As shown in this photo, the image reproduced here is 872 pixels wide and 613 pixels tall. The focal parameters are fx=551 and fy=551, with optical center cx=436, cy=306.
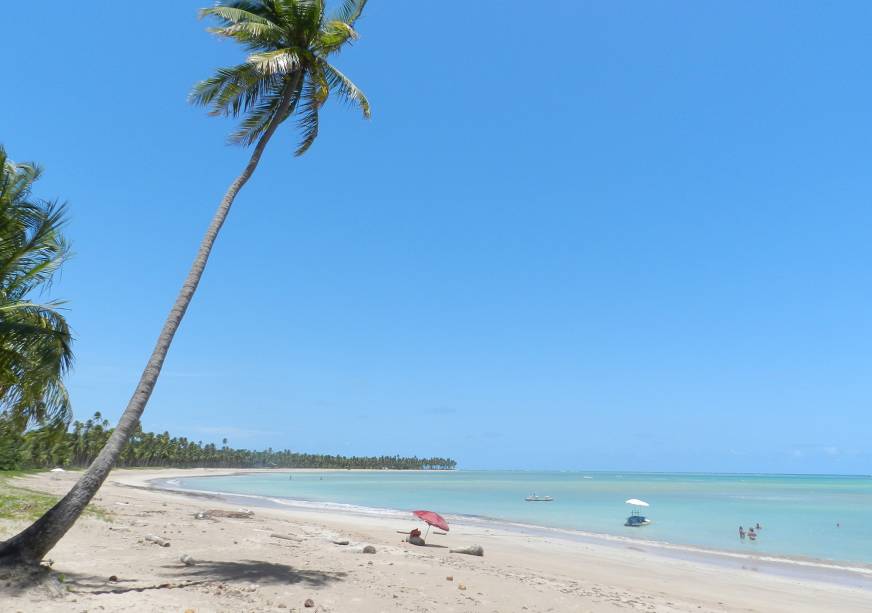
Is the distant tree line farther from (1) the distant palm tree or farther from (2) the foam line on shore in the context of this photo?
(2) the foam line on shore

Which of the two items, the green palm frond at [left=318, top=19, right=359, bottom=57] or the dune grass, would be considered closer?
the green palm frond at [left=318, top=19, right=359, bottom=57]

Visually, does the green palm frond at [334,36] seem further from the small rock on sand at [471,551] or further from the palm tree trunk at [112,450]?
the small rock on sand at [471,551]

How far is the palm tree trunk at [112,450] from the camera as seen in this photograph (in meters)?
8.20

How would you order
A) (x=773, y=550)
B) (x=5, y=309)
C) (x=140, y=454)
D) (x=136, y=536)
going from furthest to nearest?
1. (x=140, y=454)
2. (x=773, y=550)
3. (x=136, y=536)
4. (x=5, y=309)

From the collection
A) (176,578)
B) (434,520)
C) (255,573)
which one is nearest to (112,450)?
Answer: (176,578)

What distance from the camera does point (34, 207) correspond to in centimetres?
1048

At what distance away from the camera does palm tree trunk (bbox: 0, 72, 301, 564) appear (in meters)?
8.20

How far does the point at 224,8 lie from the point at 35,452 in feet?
212

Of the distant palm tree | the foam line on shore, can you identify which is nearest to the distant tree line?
the distant palm tree

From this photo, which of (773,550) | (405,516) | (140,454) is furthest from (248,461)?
(773,550)

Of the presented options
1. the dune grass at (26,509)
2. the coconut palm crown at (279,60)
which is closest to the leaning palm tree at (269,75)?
the coconut palm crown at (279,60)

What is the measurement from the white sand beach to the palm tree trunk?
29.5 inches

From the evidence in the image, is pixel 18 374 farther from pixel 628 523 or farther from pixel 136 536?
pixel 628 523

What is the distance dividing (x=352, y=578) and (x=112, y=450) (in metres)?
5.26
